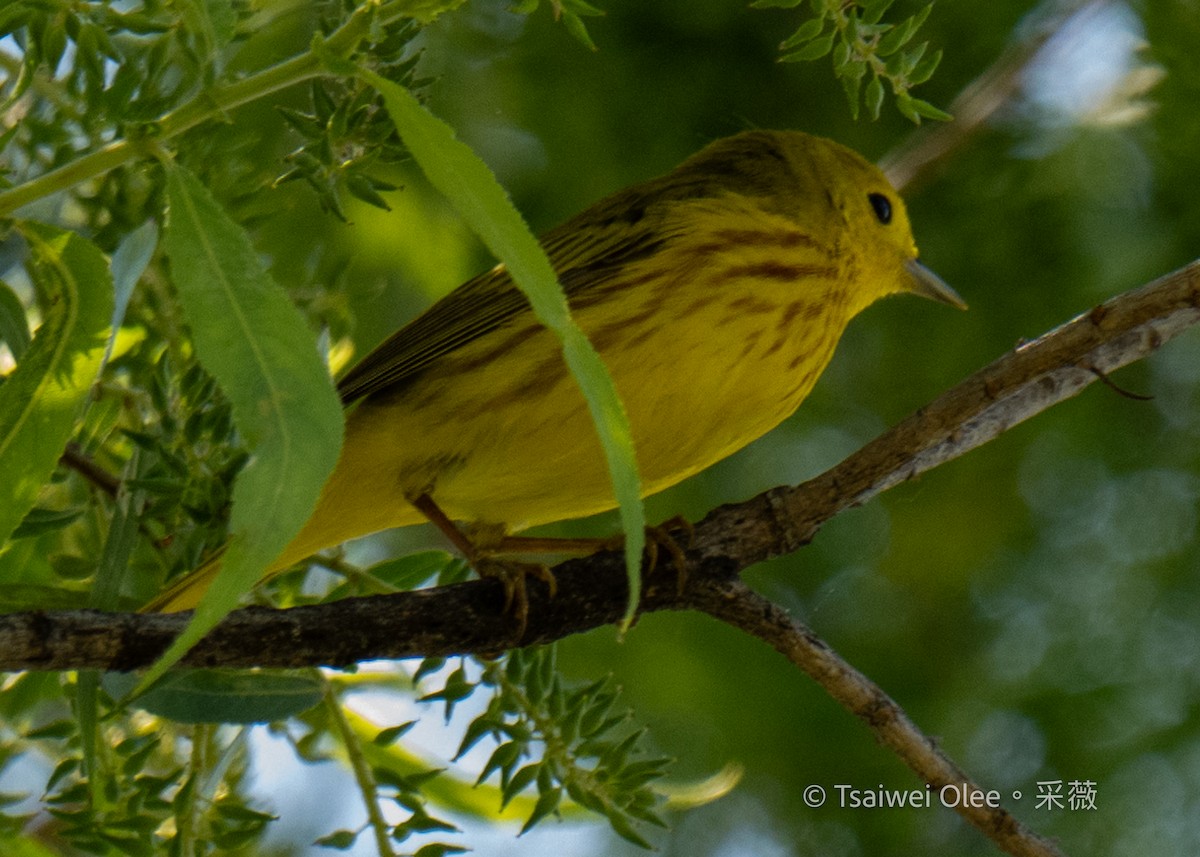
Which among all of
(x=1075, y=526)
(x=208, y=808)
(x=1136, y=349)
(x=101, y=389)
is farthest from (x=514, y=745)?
(x=1075, y=526)

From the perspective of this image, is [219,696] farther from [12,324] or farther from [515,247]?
[515,247]

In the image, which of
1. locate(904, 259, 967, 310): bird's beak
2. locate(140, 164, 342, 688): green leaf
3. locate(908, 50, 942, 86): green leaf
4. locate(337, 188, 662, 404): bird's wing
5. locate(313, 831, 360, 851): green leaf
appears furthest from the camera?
locate(904, 259, 967, 310): bird's beak

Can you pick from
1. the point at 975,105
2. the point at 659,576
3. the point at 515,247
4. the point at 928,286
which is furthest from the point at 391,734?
the point at 975,105

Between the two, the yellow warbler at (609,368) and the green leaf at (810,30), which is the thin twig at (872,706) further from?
the green leaf at (810,30)

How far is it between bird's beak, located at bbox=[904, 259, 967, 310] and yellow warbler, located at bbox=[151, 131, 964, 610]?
32 cm

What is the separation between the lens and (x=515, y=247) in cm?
117

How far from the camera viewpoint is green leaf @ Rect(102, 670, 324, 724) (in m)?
1.60

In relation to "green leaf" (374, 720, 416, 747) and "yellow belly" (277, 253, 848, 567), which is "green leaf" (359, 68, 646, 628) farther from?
"yellow belly" (277, 253, 848, 567)

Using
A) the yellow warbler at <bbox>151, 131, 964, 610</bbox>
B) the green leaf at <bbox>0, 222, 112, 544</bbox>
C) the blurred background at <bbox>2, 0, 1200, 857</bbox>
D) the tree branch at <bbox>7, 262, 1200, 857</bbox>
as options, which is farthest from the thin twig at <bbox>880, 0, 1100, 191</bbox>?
the green leaf at <bbox>0, 222, 112, 544</bbox>

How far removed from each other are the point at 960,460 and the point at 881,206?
0.70 m

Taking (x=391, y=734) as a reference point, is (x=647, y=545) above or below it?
below

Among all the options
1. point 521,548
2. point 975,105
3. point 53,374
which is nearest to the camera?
point 53,374

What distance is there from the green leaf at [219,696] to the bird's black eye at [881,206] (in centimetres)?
179

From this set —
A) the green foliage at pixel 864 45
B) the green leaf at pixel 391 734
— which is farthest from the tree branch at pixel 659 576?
the green foliage at pixel 864 45
